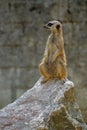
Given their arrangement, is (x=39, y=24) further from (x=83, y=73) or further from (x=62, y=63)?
(x=62, y=63)

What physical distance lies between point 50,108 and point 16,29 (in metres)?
4.38

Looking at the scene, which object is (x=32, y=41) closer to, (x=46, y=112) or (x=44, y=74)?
(x=44, y=74)

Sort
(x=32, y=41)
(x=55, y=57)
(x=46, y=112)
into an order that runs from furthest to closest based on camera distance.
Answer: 1. (x=32, y=41)
2. (x=55, y=57)
3. (x=46, y=112)

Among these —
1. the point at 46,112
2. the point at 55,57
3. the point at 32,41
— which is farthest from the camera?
the point at 32,41

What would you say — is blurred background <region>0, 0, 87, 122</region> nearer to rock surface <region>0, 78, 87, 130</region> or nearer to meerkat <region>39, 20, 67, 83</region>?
meerkat <region>39, 20, 67, 83</region>

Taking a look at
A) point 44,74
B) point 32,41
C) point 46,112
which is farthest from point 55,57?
point 32,41

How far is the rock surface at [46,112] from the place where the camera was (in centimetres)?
579

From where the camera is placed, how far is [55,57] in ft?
21.6

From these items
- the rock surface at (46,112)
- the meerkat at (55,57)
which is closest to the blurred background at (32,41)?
the meerkat at (55,57)

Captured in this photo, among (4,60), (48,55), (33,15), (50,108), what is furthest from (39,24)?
(50,108)

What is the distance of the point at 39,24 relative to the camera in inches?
398

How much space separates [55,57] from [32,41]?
3627 millimetres

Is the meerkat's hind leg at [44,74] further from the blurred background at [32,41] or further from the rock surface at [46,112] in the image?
the blurred background at [32,41]

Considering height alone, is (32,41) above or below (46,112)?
above
